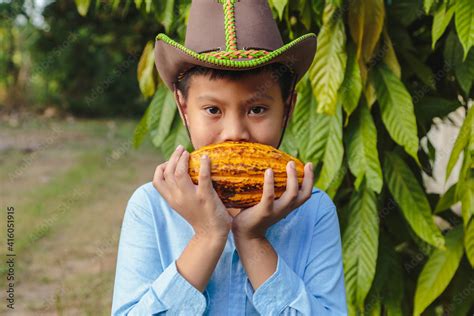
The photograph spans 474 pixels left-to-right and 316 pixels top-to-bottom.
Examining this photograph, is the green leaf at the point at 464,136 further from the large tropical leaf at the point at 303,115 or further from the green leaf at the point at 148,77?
the green leaf at the point at 148,77

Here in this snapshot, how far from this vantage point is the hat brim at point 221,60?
154 cm

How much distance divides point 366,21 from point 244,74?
3.34 ft

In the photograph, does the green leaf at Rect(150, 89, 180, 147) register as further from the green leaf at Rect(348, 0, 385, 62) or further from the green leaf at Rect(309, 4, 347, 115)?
the green leaf at Rect(348, 0, 385, 62)

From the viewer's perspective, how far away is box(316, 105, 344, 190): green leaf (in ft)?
8.21

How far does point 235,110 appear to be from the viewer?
5.13 ft

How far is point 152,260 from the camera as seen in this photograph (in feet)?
5.26

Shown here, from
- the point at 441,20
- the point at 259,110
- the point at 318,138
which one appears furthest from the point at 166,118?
the point at 259,110

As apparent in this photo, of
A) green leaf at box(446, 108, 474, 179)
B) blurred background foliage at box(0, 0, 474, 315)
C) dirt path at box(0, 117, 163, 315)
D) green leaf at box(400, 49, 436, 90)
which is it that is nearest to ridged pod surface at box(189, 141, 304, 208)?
blurred background foliage at box(0, 0, 474, 315)

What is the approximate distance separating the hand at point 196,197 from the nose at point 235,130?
137 mm

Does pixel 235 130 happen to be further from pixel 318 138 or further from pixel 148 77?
pixel 148 77

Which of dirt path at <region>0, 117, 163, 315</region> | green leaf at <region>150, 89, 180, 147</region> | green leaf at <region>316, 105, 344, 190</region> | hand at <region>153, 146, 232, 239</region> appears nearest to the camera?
hand at <region>153, 146, 232, 239</region>

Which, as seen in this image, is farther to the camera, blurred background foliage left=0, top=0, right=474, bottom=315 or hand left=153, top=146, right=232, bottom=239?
blurred background foliage left=0, top=0, right=474, bottom=315

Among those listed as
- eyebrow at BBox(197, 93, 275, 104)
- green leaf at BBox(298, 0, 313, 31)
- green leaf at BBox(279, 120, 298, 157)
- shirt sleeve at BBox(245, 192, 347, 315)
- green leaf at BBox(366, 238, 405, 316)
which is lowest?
green leaf at BBox(366, 238, 405, 316)

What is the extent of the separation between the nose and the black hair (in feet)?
0.33
